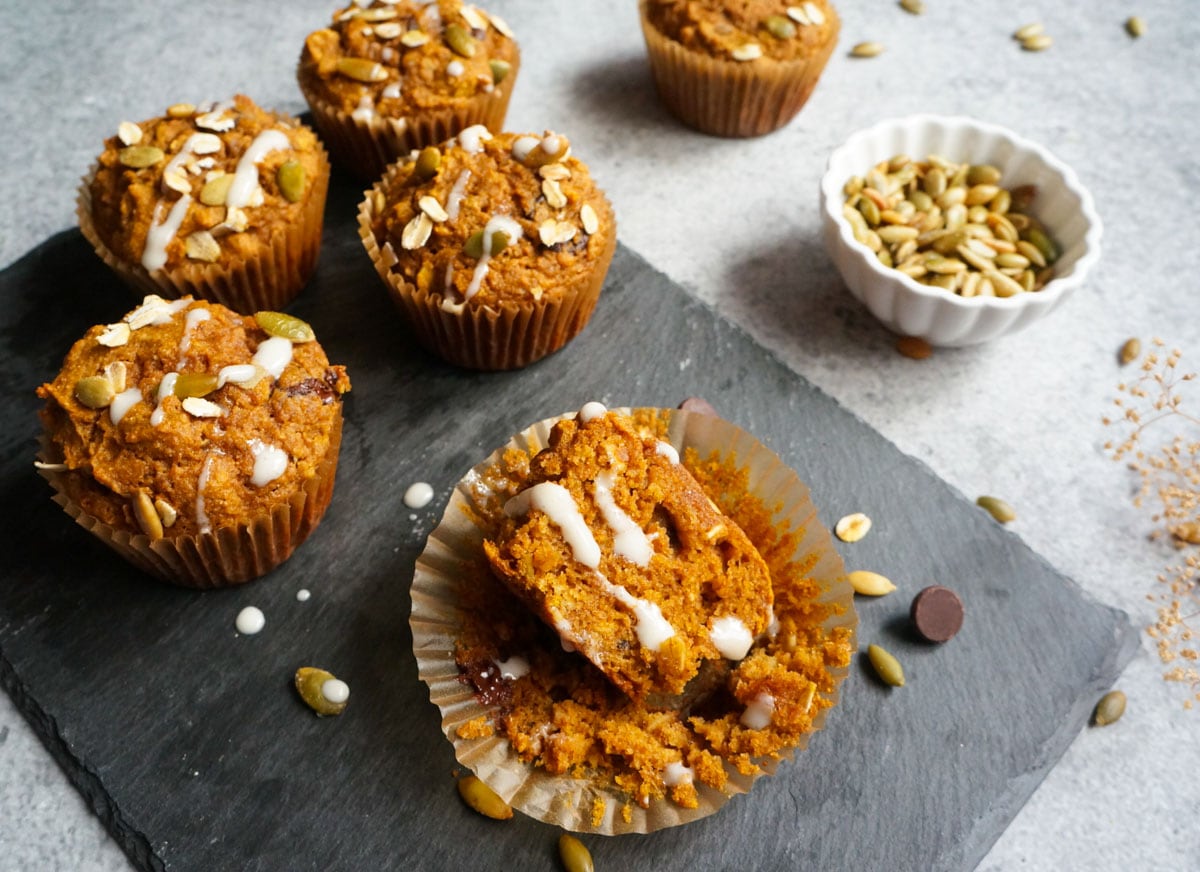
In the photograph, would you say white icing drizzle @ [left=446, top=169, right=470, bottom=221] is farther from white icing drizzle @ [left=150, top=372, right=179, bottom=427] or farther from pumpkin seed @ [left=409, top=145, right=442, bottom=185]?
white icing drizzle @ [left=150, top=372, right=179, bottom=427]

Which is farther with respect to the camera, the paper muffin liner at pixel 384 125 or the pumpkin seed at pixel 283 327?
the paper muffin liner at pixel 384 125

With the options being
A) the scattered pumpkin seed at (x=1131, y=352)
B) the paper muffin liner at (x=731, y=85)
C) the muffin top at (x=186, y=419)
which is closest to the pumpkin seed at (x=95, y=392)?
the muffin top at (x=186, y=419)

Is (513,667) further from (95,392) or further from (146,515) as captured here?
(95,392)

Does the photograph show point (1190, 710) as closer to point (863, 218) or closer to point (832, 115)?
point (863, 218)

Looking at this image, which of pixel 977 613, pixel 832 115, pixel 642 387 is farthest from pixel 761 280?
pixel 977 613

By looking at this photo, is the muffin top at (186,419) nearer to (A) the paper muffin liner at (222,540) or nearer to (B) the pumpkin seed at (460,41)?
(A) the paper muffin liner at (222,540)

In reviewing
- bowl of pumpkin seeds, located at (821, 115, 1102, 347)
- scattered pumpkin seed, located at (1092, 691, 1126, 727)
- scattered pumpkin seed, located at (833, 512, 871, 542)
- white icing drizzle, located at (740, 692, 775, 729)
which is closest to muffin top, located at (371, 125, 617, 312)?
bowl of pumpkin seeds, located at (821, 115, 1102, 347)
